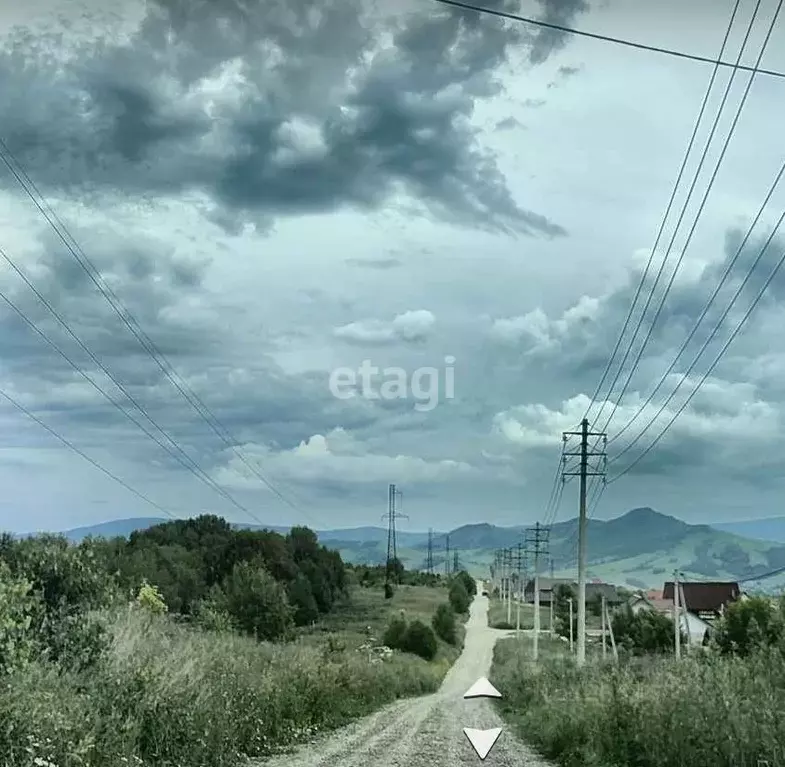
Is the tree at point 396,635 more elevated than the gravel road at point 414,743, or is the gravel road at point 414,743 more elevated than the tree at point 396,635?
the tree at point 396,635

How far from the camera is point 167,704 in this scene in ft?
53.1

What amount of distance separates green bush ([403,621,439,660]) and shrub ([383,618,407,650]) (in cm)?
34

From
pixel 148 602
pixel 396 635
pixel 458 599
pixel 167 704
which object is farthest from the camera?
pixel 458 599

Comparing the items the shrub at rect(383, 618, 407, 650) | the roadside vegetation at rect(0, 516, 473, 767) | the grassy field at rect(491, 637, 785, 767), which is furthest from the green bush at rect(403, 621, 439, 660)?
the grassy field at rect(491, 637, 785, 767)

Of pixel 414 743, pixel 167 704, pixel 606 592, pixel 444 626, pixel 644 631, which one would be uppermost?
pixel 606 592

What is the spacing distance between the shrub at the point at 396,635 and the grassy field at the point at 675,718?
165 ft

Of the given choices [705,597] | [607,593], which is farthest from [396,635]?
[607,593]

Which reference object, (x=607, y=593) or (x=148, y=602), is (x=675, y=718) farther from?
(x=607, y=593)

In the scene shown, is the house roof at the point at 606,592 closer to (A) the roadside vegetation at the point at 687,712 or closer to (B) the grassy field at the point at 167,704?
(B) the grassy field at the point at 167,704

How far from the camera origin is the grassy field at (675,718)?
1249cm

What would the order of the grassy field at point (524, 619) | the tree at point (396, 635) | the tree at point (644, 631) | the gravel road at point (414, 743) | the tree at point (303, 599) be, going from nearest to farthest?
1. the gravel road at point (414, 743)
2. the tree at point (644, 631)
3. the tree at point (396, 635)
4. the tree at point (303, 599)
5. the grassy field at point (524, 619)

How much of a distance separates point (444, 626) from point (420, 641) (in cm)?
2137

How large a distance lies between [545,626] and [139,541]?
53.7 meters

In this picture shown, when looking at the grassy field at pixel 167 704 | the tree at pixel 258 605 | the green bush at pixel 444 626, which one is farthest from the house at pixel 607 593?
the grassy field at pixel 167 704
